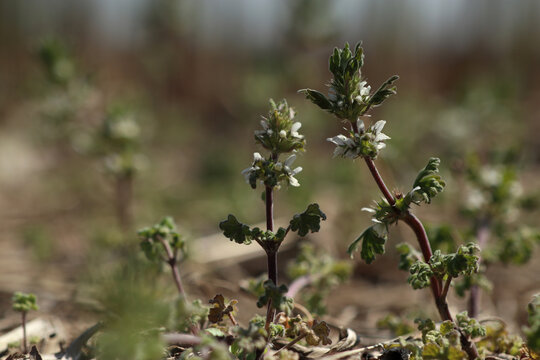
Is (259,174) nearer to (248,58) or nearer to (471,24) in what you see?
(248,58)

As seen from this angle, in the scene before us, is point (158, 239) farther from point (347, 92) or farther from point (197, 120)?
point (197, 120)

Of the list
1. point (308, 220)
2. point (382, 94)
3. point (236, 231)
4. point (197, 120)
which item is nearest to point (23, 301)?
point (236, 231)

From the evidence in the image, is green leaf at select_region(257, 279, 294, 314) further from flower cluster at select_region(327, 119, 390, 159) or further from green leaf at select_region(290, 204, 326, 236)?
flower cluster at select_region(327, 119, 390, 159)

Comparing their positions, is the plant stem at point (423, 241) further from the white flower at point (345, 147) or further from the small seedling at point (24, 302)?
the small seedling at point (24, 302)

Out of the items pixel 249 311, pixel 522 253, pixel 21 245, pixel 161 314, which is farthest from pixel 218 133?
pixel 161 314

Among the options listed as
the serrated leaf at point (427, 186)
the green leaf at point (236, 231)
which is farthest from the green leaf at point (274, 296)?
the serrated leaf at point (427, 186)
